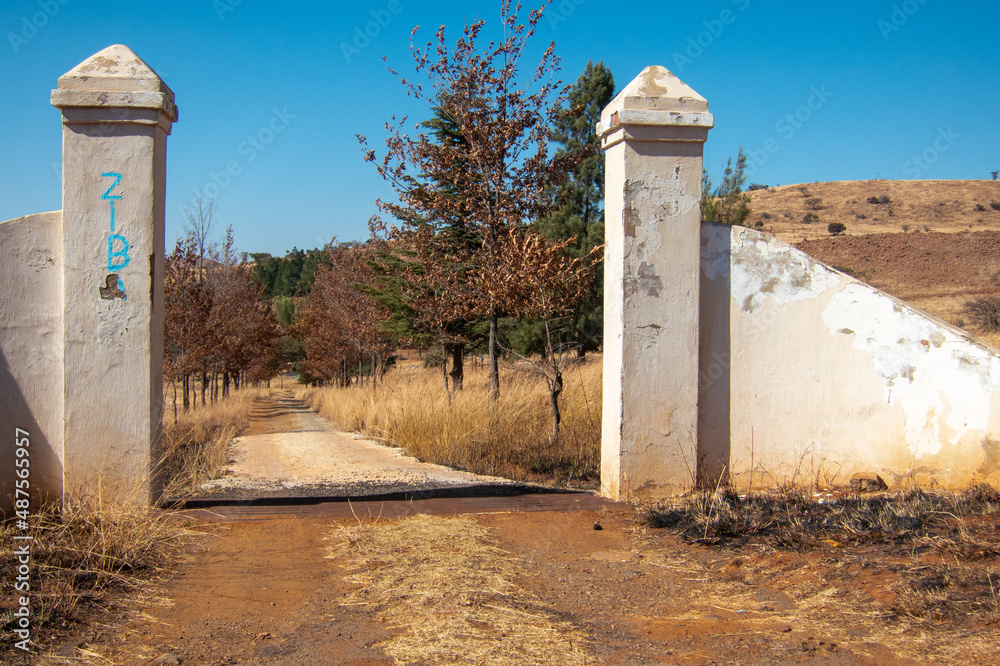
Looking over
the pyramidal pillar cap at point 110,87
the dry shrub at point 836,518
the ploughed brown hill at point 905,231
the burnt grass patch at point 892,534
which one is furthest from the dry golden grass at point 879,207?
the pyramidal pillar cap at point 110,87

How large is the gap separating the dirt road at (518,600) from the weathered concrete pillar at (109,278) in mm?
875

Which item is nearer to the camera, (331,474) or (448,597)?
(448,597)

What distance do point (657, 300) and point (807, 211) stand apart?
180 feet

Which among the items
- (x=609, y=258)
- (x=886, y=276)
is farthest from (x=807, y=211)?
(x=609, y=258)

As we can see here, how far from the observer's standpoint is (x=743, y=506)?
16.2 feet

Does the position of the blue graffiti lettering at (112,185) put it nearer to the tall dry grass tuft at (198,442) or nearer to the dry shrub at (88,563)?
the tall dry grass tuft at (198,442)

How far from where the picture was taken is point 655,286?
17.7 feet

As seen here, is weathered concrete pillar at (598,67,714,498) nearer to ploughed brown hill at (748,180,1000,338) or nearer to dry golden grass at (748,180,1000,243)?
ploughed brown hill at (748,180,1000,338)

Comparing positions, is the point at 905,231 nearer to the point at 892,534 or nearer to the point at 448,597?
the point at 892,534

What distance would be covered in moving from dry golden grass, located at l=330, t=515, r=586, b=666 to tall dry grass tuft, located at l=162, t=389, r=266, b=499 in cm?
175

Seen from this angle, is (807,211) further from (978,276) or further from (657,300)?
(657,300)

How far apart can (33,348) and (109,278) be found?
69 cm

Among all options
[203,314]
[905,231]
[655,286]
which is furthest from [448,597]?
[905,231]

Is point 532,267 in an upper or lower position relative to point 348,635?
upper
